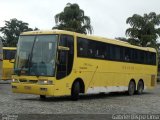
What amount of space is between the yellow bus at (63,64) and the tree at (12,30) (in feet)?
194

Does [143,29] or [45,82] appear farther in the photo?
[143,29]

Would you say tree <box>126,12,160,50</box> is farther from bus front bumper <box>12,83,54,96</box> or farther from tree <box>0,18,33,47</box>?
bus front bumper <box>12,83,54,96</box>

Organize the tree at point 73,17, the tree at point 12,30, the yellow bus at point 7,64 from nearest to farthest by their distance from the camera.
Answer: the yellow bus at point 7,64, the tree at point 73,17, the tree at point 12,30

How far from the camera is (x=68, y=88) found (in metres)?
20.9

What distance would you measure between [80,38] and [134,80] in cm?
802

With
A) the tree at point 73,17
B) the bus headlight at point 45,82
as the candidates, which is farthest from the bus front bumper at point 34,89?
the tree at point 73,17

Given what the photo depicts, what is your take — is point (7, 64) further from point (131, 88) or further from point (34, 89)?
point (34, 89)

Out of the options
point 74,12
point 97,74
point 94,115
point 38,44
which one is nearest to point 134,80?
point 97,74

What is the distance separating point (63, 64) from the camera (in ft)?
67.6

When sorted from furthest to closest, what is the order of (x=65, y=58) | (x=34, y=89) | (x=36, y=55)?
(x=65, y=58), (x=36, y=55), (x=34, y=89)

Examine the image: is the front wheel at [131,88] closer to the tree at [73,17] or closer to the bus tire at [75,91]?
the bus tire at [75,91]

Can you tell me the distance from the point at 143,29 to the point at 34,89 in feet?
129

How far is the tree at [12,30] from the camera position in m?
84.3

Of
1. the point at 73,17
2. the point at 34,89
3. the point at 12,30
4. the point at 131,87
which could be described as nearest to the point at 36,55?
the point at 34,89
